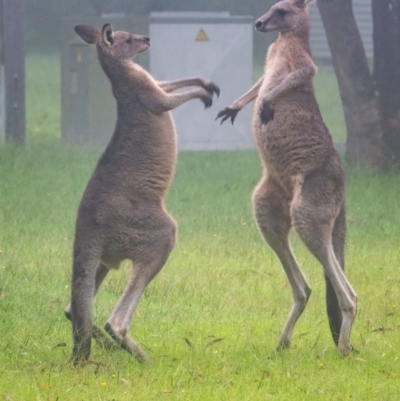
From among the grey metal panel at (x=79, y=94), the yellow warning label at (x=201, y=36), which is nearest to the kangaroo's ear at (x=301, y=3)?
the yellow warning label at (x=201, y=36)

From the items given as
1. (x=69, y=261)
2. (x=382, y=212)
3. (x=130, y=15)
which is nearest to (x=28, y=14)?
(x=130, y=15)

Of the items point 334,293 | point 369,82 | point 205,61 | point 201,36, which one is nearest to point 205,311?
point 334,293

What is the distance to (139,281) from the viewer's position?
629 cm

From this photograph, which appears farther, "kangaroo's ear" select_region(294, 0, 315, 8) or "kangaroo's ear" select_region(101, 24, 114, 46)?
"kangaroo's ear" select_region(294, 0, 315, 8)

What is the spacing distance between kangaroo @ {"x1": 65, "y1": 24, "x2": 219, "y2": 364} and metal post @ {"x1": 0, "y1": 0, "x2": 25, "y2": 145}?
12480 mm

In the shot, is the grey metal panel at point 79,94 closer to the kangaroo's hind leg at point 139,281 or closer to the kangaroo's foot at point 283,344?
the kangaroo's foot at point 283,344

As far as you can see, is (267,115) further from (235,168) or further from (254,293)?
(235,168)

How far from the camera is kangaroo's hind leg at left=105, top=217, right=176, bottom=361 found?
6117mm

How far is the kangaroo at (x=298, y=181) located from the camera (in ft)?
21.8

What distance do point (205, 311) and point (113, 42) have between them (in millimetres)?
2248

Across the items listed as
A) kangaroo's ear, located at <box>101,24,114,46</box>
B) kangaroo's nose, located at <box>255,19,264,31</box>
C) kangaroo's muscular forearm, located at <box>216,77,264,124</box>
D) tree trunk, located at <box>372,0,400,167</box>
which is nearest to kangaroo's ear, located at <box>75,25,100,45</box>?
kangaroo's ear, located at <box>101,24,114,46</box>

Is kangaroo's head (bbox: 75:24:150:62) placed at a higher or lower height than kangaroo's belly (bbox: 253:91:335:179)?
higher

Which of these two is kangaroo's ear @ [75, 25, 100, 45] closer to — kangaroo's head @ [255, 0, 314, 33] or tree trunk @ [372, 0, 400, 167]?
kangaroo's head @ [255, 0, 314, 33]

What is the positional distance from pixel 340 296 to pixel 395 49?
426 inches
